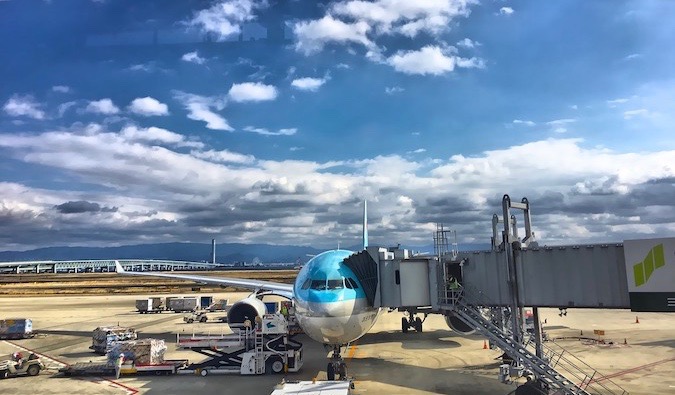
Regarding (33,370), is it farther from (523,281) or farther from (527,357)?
(523,281)

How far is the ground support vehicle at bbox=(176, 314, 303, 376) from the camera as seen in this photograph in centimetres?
2114

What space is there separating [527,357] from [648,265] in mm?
5201

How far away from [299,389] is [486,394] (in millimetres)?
7480

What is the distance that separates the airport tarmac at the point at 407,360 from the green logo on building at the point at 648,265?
22.7 ft

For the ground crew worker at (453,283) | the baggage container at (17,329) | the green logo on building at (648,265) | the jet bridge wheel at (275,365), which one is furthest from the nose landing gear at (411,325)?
the baggage container at (17,329)

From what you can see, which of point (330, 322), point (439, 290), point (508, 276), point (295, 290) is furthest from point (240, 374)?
point (508, 276)

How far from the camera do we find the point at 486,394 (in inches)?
666

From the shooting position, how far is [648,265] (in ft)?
43.2

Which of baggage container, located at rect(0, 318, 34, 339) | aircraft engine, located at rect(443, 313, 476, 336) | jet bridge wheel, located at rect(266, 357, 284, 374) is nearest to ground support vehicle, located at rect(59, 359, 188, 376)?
jet bridge wheel, located at rect(266, 357, 284, 374)

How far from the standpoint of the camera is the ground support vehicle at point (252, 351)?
2114cm

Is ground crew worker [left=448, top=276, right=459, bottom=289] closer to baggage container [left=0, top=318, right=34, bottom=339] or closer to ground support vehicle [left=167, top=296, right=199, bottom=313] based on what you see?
baggage container [left=0, top=318, right=34, bottom=339]

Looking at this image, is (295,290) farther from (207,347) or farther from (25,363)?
(25,363)

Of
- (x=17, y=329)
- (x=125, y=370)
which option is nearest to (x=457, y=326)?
(x=125, y=370)

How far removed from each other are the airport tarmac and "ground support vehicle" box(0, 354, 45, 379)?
49 centimetres
